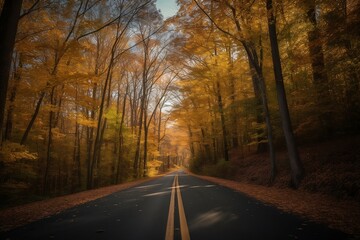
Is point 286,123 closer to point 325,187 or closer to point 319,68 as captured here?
point 325,187

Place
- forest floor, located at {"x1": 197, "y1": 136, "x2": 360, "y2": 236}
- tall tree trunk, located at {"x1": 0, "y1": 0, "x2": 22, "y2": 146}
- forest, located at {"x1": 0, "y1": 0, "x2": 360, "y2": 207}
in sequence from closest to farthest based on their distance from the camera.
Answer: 1. forest floor, located at {"x1": 197, "y1": 136, "x2": 360, "y2": 236}
2. tall tree trunk, located at {"x1": 0, "y1": 0, "x2": 22, "y2": 146}
3. forest, located at {"x1": 0, "y1": 0, "x2": 360, "y2": 207}

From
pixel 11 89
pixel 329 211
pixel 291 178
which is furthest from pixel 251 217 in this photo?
pixel 11 89

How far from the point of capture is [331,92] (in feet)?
35.0

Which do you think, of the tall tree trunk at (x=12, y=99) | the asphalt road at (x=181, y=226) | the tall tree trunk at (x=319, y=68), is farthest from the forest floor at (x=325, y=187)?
the tall tree trunk at (x=12, y=99)

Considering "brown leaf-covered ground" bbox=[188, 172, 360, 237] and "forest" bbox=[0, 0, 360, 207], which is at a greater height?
"forest" bbox=[0, 0, 360, 207]

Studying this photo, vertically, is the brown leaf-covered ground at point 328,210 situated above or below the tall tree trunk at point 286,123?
below

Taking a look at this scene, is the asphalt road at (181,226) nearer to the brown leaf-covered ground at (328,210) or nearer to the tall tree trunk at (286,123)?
the brown leaf-covered ground at (328,210)

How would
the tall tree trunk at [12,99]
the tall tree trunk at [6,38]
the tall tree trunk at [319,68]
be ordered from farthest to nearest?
the tall tree trunk at [12,99], the tall tree trunk at [319,68], the tall tree trunk at [6,38]

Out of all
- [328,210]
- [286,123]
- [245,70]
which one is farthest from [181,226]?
[245,70]

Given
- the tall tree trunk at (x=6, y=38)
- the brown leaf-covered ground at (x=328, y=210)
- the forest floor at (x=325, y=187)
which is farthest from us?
the tall tree trunk at (x=6, y=38)

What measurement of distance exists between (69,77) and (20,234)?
8618 millimetres

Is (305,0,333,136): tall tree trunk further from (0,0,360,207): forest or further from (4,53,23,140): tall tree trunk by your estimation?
(4,53,23,140): tall tree trunk

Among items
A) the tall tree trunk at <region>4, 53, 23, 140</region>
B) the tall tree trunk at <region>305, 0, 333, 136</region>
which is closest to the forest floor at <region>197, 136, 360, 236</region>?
the tall tree trunk at <region>305, 0, 333, 136</region>

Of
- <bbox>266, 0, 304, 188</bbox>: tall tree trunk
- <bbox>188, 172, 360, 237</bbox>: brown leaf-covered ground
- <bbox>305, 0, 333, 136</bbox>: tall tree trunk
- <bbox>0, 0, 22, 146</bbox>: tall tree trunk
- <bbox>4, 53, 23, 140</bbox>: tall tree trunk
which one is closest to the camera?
<bbox>188, 172, 360, 237</bbox>: brown leaf-covered ground
